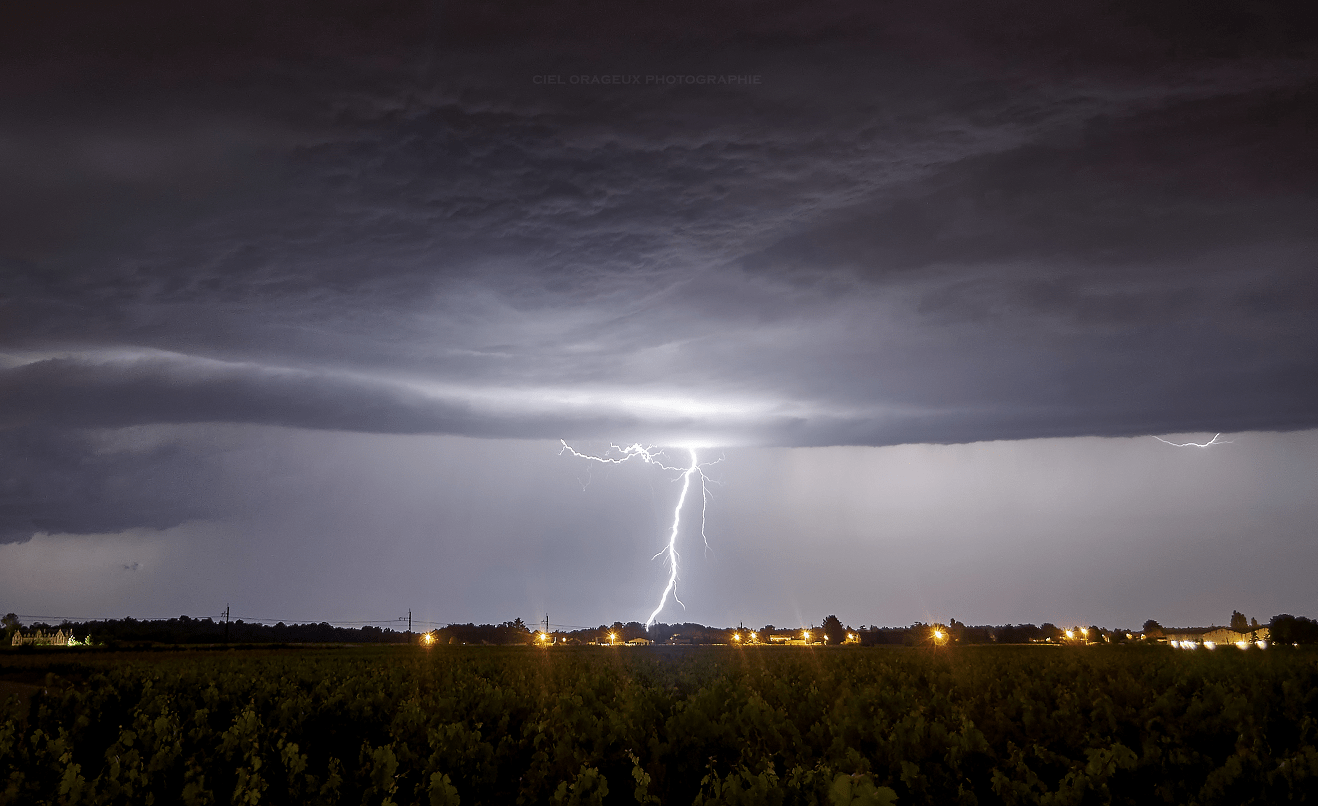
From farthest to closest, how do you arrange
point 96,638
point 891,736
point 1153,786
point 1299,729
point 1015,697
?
point 96,638
point 1015,697
point 1299,729
point 891,736
point 1153,786

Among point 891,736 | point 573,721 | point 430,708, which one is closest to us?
point 891,736

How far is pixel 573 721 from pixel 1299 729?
18679 mm

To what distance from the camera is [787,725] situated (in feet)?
56.1

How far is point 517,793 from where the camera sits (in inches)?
603

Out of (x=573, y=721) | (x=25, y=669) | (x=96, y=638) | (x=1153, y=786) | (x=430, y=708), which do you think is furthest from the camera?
(x=96, y=638)

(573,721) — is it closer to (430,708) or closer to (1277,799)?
(430,708)

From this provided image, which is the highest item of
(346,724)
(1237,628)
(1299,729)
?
(346,724)

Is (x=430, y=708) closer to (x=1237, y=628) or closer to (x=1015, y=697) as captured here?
(x=1015, y=697)

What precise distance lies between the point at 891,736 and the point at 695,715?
3.31 meters

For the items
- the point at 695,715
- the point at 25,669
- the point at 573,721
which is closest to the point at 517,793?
the point at 573,721

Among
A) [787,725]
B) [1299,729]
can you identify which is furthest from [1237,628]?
[787,725]

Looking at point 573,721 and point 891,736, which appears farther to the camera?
point 573,721

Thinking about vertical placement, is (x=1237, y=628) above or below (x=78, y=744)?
below

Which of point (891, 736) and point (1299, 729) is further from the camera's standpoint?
point (1299, 729)
